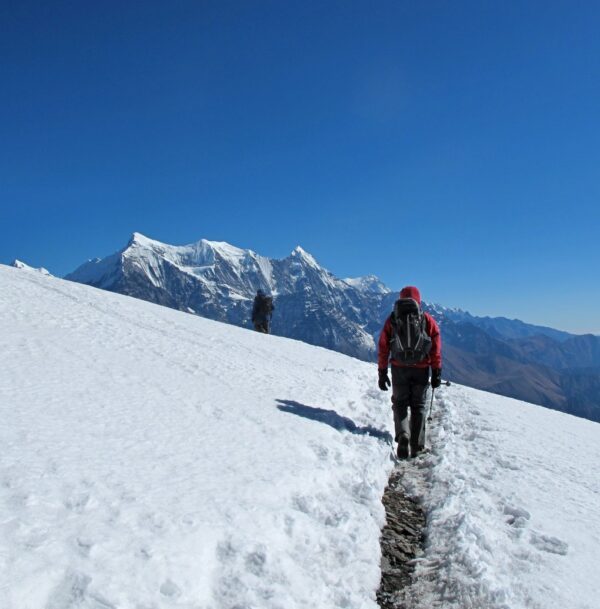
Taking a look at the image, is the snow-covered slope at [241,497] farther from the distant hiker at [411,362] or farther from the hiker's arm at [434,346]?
the hiker's arm at [434,346]

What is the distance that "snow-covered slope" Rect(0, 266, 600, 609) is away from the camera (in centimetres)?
417

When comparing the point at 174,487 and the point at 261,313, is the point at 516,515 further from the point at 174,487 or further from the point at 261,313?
the point at 261,313

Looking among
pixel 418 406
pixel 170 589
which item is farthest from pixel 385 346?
pixel 170 589

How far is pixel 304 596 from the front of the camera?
14.3ft

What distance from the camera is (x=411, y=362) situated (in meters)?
9.87

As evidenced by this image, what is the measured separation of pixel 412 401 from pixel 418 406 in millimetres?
174

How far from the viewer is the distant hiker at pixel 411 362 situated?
980cm

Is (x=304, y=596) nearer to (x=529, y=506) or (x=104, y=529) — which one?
(x=104, y=529)

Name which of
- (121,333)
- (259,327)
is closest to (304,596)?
(121,333)

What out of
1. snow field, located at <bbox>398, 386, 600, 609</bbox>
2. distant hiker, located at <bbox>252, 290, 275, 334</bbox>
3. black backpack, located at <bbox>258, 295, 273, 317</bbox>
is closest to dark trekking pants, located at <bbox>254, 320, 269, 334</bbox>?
distant hiker, located at <bbox>252, 290, 275, 334</bbox>

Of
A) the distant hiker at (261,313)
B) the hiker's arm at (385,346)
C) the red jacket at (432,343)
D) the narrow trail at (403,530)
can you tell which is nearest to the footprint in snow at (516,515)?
the narrow trail at (403,530)

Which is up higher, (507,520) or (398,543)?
(507,520)

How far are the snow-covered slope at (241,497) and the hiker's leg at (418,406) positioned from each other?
0.45 m

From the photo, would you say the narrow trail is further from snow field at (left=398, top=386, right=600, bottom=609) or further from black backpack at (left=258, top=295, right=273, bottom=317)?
black backpack at (left=258, top=295, right=273, bottom=317)
